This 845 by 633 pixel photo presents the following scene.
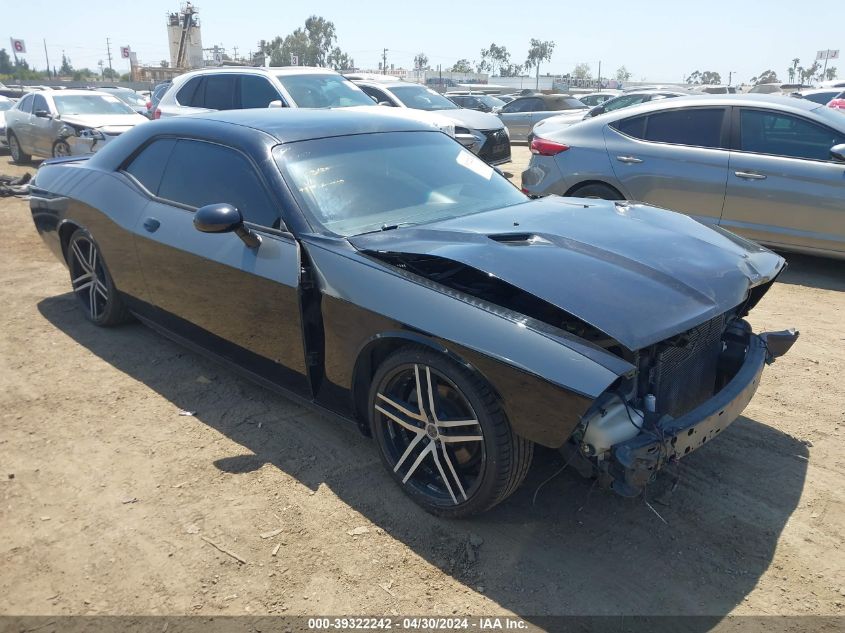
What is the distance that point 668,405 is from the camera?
9.27ft

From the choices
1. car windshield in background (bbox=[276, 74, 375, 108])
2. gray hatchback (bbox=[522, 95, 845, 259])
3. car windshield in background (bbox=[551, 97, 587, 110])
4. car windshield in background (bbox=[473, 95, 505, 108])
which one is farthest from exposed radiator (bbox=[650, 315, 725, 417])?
car windshield in background (bbox=[473, 95, 505, 108])

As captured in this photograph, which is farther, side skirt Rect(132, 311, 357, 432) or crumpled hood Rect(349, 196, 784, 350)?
side skirt Rect(132, 311, 357, 432)

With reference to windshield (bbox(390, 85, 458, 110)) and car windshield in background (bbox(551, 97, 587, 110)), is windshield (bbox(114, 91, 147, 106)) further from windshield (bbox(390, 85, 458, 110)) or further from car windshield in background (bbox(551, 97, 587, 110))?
car windshield in background (bbox(551, 97, 587, 110))

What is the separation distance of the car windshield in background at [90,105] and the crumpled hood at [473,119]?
580 centimetres

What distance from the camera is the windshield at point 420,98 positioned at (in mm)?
12641

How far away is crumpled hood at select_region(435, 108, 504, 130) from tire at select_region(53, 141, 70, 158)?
659 centimetres

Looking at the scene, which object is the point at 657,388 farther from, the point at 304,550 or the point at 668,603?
the point at 304,550

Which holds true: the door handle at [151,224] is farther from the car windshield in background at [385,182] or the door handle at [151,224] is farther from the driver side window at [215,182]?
the car windshield in background at [385,182]

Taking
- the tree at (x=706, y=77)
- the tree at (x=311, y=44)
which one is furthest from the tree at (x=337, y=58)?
the tree at (x=706, y=77)

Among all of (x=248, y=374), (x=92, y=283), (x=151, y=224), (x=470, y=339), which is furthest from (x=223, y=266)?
(x=92, y=283)

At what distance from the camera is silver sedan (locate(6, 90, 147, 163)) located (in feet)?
38.6

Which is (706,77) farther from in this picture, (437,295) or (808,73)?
(437,295)

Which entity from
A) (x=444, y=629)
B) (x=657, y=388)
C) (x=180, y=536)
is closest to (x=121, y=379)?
(x=180, y=536)

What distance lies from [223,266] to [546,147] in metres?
4.60
